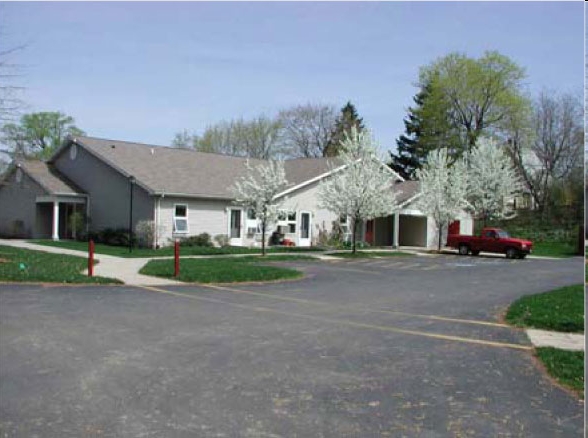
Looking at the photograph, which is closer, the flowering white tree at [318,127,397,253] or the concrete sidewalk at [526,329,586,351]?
the concrete sidewalk at [526,329,586,351]

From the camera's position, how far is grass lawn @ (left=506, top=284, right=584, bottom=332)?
958 centimetres

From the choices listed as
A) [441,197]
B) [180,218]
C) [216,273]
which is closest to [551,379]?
[216,273]

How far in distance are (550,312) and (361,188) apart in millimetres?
15334

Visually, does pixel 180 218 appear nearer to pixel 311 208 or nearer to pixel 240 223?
pixel 240 223

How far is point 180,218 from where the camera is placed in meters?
27.9

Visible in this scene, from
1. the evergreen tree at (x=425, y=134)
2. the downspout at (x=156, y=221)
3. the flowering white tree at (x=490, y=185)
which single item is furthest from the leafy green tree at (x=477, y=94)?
the downspout at (x=156, y=221)

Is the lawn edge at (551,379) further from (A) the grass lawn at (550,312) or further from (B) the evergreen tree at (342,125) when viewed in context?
(B) the evergreen tree at (342,125)

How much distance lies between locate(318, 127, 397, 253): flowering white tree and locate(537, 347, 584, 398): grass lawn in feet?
59.1

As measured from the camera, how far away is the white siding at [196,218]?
89.2ft

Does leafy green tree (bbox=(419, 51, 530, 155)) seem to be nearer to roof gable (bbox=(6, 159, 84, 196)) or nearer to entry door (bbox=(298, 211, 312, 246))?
entry door (bbox=(298, 211, 312, 246))

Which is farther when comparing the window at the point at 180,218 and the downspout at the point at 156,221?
the window at the point at 180,218

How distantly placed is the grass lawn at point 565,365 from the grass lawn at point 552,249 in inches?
1024

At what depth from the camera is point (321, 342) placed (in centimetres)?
820

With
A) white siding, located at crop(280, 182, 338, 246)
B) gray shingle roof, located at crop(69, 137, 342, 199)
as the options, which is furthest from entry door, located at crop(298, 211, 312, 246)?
gray shingle roof, located at crop(69, 137, 342, 199)
